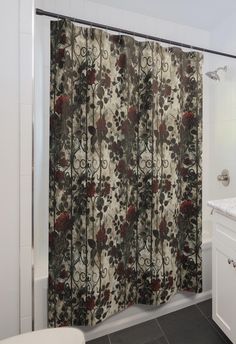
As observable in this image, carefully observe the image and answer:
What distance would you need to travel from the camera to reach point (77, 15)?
1686mm

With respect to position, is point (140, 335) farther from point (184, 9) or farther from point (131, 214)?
point (184, 9)

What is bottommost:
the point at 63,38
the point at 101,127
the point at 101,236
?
the point at 101,236

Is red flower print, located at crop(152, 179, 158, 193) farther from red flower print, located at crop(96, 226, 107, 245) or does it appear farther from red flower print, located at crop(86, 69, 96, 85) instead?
red flower print, located at crop(86, 69, 96, 85)

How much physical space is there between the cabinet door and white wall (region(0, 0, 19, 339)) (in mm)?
1064

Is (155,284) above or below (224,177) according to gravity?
below

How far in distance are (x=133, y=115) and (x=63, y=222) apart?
0.82 metres

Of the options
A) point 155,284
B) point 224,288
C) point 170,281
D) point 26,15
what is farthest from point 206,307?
point 26,15

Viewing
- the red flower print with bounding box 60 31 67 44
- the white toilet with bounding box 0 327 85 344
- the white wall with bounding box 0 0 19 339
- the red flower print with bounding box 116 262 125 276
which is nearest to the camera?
the white toilet with bounding box 0 327 85 344

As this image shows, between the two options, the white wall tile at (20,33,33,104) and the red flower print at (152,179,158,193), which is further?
the red flower print at (152,179,158,193)

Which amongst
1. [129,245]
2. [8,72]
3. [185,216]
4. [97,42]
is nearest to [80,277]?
[129,245]

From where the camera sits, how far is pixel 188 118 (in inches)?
68.9

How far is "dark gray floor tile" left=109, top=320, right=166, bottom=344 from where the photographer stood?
1.49 m

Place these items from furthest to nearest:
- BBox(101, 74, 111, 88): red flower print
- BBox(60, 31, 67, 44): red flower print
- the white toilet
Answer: BBox(101, 74, 111, 88): red flower print
BBox(60, 31, 67, 44): red flower print
the white toilet

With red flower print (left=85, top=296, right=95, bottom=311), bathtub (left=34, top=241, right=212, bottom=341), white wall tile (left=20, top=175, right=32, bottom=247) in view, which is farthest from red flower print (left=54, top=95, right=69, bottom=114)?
red flower print (left=85, top=296, right=95, bottom=311)
